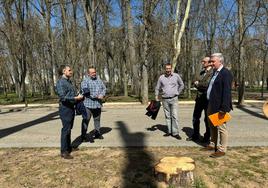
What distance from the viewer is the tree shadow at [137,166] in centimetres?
567

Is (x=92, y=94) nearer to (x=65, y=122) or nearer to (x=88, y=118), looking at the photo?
(x=88, y=118)

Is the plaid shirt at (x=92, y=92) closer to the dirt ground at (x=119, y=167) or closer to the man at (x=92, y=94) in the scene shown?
the man at (x=92, y=94)

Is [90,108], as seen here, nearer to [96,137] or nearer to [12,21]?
[96,137]

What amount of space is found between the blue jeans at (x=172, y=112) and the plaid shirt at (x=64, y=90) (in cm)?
266

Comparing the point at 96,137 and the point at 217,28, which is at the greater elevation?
the point at 217,28

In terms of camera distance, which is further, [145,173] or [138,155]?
[138,155]

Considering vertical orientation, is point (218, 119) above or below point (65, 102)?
below

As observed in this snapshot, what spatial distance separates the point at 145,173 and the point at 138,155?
1.19 metres

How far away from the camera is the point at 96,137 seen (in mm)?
9195

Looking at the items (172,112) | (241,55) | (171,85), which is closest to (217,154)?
(172,112)

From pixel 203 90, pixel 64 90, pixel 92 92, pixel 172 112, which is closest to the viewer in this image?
pixel 64 90

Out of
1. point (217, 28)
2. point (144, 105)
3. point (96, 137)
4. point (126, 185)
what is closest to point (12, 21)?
point (144, 105)

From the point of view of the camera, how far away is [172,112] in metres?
8.79

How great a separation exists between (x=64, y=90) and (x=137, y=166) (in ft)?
7.27
